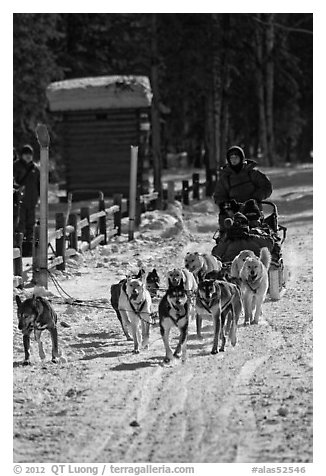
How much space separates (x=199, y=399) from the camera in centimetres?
944

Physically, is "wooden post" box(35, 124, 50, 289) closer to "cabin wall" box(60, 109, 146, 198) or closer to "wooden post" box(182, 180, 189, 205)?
"cabin wall" box(60, 109, 146, 198)

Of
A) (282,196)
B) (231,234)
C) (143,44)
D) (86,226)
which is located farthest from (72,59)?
(231,234)

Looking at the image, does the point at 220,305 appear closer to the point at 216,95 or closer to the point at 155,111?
the point at 155,111

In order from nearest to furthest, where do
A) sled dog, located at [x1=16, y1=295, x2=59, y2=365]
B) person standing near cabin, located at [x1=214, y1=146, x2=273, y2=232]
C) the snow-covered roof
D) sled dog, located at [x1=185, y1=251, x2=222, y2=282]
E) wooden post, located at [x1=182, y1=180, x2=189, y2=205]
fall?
1. sled dog, located at [x1=16, y1=295, x2=59, y2=365]
2. sled dog, located at [x1=185, y1=251, x2=222, y2=282]
3. person standing near cabin, located at [x1=214, y1=146, x2=273, y2=232]
4. the snow-covered roof
5. wooden post, located at [x1=182, y1=180, x2=189, y2=205]

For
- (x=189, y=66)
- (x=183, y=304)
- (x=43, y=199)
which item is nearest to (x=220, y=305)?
(x=183, y=304)

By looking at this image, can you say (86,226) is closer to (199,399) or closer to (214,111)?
(199,399)

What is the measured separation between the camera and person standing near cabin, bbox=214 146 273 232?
15.8m

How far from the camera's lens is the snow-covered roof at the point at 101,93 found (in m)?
30.0

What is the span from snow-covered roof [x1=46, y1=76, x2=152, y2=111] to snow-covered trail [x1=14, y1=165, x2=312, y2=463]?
15.7 m

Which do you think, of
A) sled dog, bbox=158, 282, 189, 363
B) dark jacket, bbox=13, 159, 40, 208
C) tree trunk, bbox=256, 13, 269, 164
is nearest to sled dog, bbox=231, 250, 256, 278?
sled dog, bbox=158, 282, 189, 363

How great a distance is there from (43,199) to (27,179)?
5.00 metres

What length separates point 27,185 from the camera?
2052 cm

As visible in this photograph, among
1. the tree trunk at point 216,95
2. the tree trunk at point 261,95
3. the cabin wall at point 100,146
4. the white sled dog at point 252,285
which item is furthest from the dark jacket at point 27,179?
the tree trunk at point 261,95
